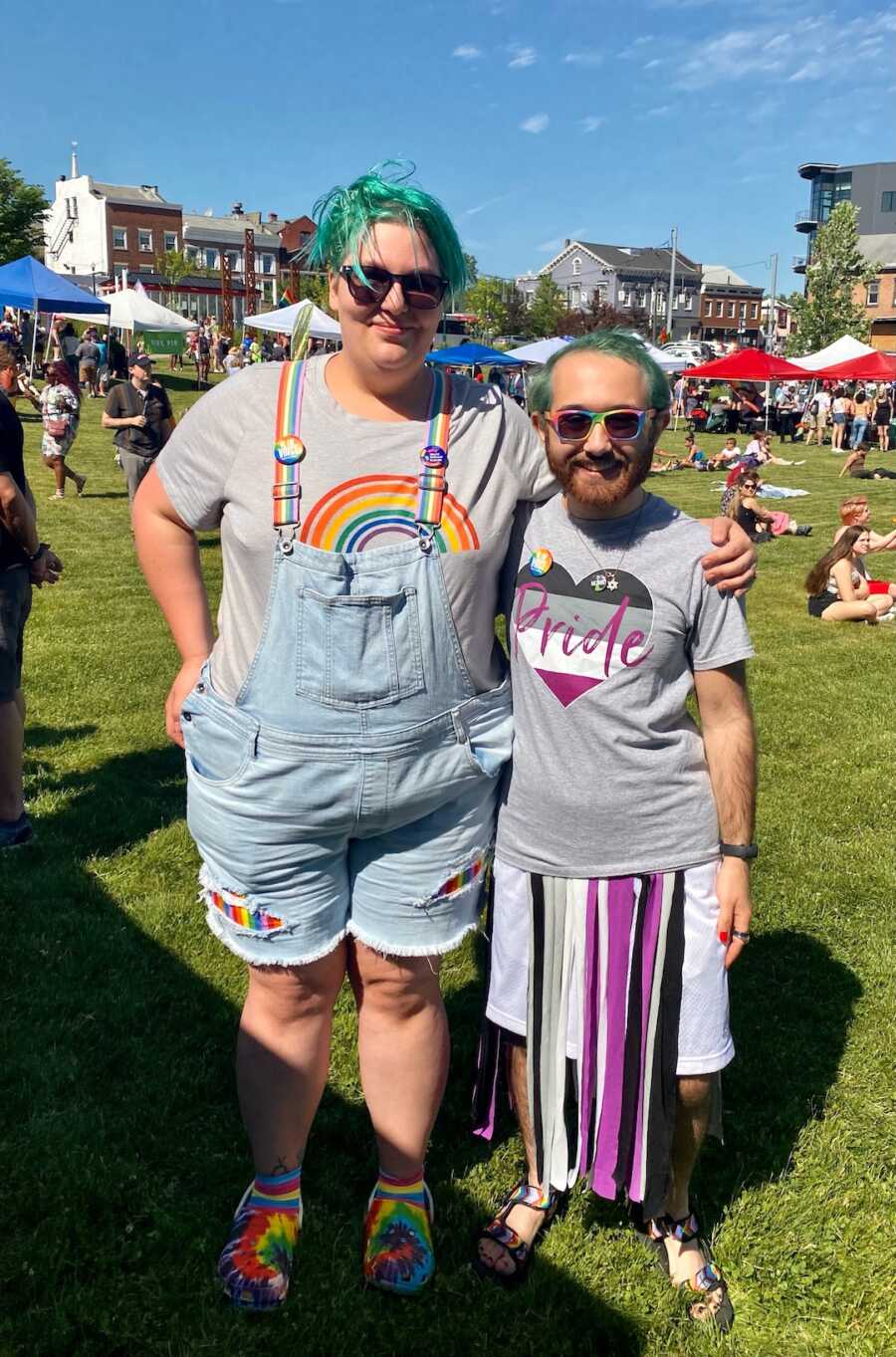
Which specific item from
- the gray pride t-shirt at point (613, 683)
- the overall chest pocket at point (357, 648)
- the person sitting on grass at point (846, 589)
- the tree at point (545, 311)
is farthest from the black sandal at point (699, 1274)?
the tree at point (545, 311)

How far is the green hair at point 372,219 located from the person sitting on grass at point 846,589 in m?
8.03

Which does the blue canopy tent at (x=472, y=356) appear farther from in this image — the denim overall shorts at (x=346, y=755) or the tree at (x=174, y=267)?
the tree at (x=174, y=267)

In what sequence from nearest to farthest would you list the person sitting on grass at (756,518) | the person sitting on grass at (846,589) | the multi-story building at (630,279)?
the person sitting on grass at (846,589) < the person sitting on grass at (756,518) < the multi-story building at (630,279)

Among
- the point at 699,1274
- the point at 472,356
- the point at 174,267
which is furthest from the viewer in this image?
the point at 174,267

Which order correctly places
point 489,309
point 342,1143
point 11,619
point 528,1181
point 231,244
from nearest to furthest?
point 528,1181 → point 342,1143 → point 11,619 → point 489,309 → point 231,244

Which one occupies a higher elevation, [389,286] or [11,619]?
[389,286]

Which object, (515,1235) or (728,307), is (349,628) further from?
(728,307)

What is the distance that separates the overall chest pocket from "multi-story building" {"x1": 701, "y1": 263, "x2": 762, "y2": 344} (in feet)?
379

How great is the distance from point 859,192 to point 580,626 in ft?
358

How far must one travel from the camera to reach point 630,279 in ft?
332

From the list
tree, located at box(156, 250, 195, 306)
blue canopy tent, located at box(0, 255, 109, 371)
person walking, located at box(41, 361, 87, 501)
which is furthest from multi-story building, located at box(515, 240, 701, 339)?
person walking, located at box(41, 361, 87, 501)

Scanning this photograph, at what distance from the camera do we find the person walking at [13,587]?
4.06 meters

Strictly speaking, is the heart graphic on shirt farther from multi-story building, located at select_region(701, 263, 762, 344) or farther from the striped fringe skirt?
multi-story building, located at select_region(701, 263, 762, 344)

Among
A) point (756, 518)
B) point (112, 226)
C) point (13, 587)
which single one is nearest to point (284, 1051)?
point (13, 587)
